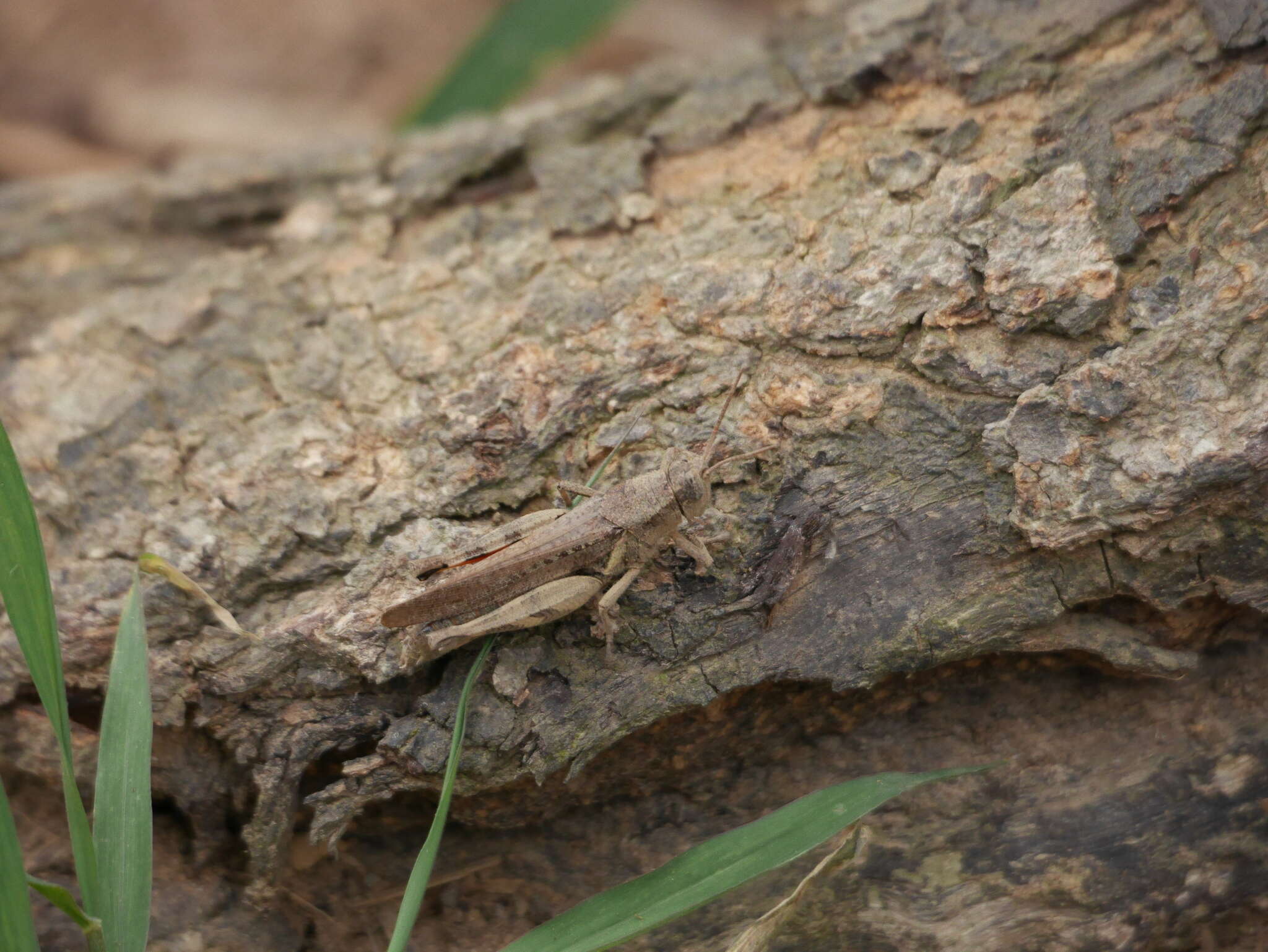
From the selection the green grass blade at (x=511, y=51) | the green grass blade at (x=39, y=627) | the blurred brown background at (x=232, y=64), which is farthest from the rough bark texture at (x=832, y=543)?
the blurred brown background at (x=232, y=64)

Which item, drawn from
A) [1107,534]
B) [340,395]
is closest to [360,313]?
[340,395]

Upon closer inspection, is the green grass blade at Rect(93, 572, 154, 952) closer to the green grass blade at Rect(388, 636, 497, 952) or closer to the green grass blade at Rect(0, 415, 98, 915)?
the green grass blade at Rect(0, 415, 98, 915)

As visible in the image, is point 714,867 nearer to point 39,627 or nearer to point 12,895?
point 12,895

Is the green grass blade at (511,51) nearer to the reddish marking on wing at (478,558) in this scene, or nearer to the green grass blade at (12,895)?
the reddish marking on wing at (478,558)

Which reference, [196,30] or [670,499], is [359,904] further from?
[196,30]

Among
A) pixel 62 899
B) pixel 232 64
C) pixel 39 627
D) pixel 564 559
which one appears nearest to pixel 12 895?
pixel 62 899

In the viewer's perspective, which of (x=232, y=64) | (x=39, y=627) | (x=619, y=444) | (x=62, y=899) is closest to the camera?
(x=62, y=899)

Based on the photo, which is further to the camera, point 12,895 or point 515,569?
point 515,569
